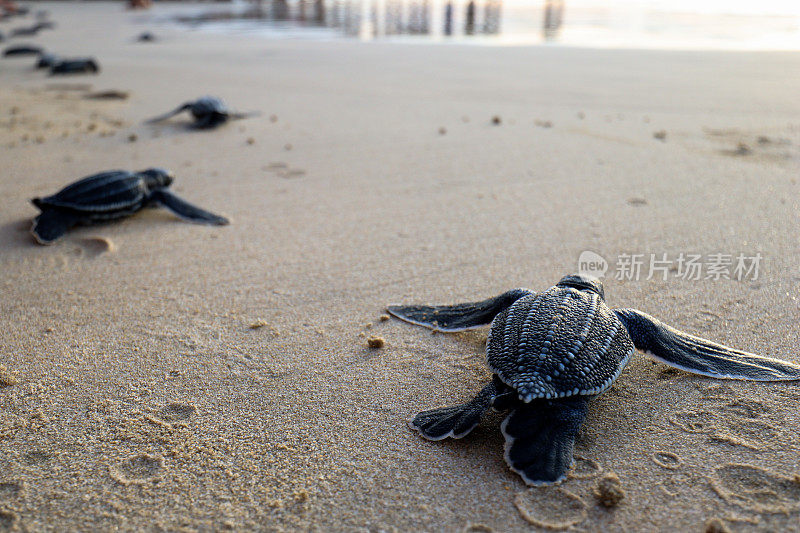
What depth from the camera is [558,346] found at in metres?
1.58

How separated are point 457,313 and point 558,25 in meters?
13.1

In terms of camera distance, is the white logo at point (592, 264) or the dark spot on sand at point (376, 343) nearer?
the dark spot on sand at point (376, 343)

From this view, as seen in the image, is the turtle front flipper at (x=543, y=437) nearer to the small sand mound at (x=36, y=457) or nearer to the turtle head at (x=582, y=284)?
the turtle head at (x=582, y=284)

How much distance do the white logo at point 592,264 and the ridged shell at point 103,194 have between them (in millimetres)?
2266

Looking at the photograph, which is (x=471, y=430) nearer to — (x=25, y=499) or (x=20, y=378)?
(x=25, y=499)

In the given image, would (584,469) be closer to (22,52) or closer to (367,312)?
(367,312)

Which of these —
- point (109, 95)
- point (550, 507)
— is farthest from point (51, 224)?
point (109, 95)

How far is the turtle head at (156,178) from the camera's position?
330 cm

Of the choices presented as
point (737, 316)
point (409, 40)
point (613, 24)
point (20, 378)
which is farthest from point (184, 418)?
point (613, 24)

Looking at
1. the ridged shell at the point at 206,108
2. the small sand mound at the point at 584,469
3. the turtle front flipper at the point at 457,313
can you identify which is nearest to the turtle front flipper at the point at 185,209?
the turtle front flipper at the point at 457,313

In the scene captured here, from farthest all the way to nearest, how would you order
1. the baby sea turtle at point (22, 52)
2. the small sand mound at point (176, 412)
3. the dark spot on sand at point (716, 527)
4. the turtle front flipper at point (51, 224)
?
the baby sea turtle at point (22, 52) < the turtle front flipper at point (51, 224) < the small sand mound at point (176, 412) < the dark spot on sand at point (716, 527)

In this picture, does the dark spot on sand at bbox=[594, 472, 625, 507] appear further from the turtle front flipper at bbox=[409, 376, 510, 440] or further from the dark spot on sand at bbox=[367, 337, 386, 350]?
the dark spot on sand at bbox=[367, 337, 386, 350]

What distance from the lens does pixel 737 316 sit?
2.16m

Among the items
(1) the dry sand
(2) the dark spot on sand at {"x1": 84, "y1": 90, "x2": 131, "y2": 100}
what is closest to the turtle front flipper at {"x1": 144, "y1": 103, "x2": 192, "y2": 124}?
(1) the dry sand
